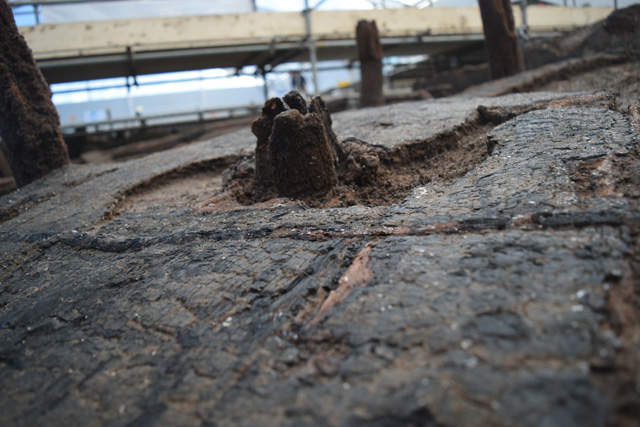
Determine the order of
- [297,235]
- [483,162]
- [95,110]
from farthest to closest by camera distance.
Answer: [95,110]
[483,162]
[297,235]

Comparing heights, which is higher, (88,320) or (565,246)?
(565,246)

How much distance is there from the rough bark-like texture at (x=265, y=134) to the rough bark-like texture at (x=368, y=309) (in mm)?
412

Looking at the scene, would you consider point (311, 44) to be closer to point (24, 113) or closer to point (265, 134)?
point (24, 113)

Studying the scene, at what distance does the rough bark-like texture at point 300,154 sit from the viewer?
2.20m

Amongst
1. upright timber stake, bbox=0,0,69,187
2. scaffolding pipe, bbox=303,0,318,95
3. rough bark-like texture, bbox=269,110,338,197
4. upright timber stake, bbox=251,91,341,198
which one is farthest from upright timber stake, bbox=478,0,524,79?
upright timber stake, bbox=0,0,69,187

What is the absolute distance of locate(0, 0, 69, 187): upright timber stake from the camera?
3.65 m

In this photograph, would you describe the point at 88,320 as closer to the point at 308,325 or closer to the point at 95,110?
the point at 308,325

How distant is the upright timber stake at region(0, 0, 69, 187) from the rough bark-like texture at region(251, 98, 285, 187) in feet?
8.25

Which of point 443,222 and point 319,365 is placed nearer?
point 319,365

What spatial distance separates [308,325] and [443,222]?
0.64 meters

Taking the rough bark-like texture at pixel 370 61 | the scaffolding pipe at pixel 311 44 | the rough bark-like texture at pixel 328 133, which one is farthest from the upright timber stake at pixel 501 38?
the rough bark-like texture at pixel 328 133

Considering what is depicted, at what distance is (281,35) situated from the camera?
764cm

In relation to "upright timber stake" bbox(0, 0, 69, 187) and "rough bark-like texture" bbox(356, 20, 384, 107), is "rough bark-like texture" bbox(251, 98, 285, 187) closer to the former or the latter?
"upright timber stake" bbox(0, 0, 69, 187)

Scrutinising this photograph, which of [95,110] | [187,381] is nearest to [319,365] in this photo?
[187,381]
